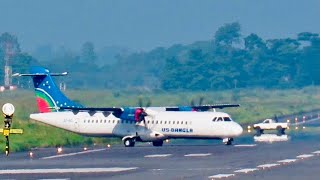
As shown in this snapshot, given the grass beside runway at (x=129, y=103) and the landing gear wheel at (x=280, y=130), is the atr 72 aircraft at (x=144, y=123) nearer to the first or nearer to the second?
the grass beside runway at (x=129, y=103)

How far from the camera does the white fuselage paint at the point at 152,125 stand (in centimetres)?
7394

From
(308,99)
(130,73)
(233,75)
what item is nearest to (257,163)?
(308,99)

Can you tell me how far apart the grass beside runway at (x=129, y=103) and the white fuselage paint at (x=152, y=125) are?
1.54 meters

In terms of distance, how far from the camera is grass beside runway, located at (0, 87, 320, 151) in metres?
79.6

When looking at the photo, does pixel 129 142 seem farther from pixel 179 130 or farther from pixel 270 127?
pixel 270 127

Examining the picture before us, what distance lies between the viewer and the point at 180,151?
69000mm

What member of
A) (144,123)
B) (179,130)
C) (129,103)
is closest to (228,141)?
(179,130)

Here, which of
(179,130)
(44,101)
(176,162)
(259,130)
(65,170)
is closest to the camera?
(65,170)

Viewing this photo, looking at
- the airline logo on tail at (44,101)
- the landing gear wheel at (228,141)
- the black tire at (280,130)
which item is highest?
the airline logo on tail at (44,101)

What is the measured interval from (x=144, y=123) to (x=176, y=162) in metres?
17.0

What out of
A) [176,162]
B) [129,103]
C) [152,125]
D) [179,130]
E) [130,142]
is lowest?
[176,162]

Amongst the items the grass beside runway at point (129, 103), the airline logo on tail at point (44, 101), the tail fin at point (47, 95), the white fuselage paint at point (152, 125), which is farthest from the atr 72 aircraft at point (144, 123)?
the grass beside runway at point (129, 103)

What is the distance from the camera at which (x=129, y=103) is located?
11356 centimetres

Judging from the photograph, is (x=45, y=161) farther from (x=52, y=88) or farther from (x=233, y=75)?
(x=233, y=75)
